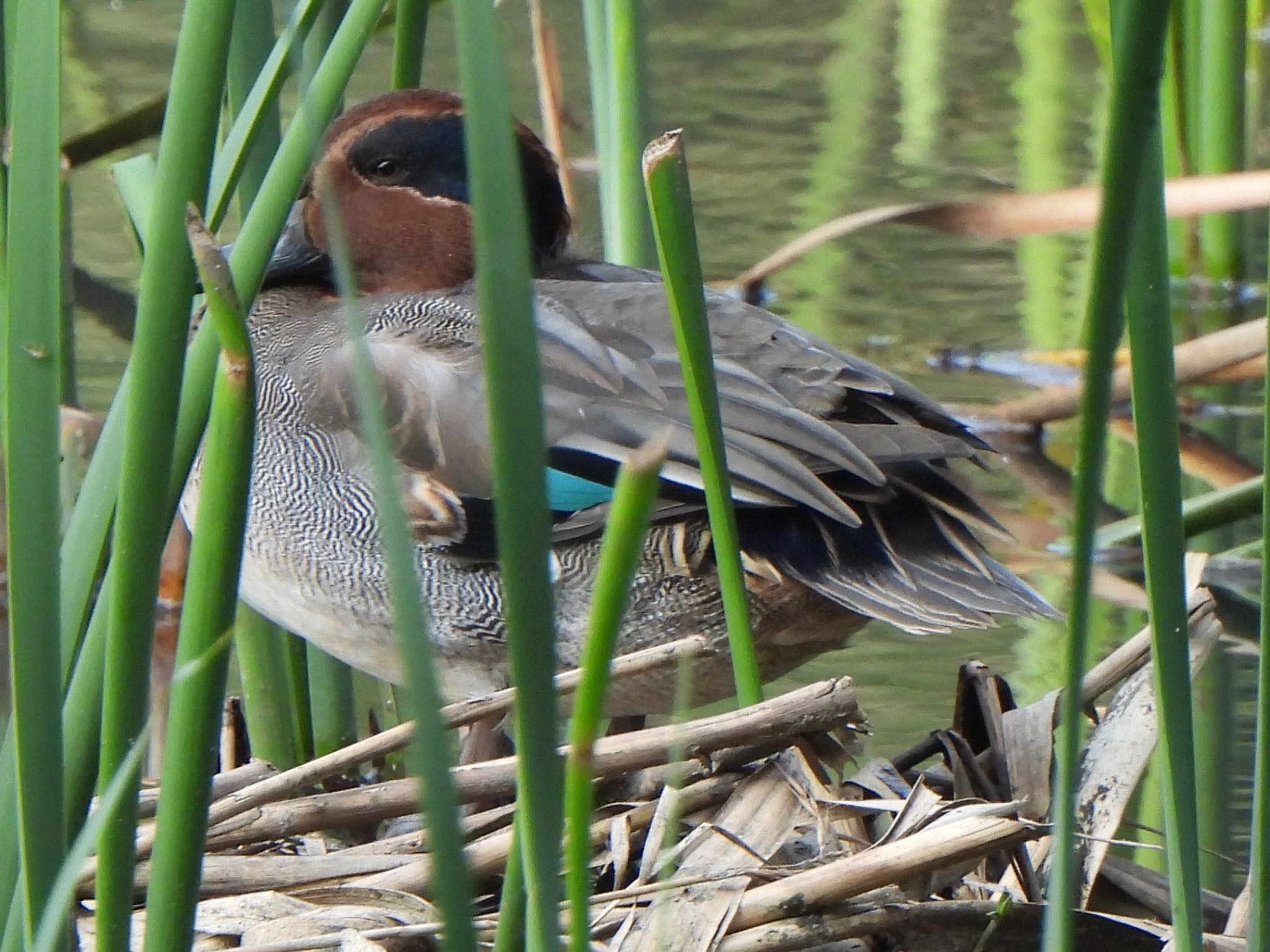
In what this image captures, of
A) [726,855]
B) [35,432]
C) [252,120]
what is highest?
[252,120]

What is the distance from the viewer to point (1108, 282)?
3.04ft

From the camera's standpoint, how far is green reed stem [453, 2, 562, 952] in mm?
864

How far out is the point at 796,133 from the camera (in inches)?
254

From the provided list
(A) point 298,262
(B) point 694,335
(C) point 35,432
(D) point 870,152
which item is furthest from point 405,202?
(D) point 870,152

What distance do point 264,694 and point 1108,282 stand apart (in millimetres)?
2011

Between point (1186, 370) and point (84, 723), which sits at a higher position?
point (1186, 370)

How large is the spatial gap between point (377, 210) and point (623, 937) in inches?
62.2

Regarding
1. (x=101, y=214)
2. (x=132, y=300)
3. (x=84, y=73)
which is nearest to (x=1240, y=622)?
(x=132, y=300)

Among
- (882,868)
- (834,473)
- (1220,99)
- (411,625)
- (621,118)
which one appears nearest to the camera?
(411,625)

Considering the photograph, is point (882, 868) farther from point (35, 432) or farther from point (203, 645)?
point (35, 432)

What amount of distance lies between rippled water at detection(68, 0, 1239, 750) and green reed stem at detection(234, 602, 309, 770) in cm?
95

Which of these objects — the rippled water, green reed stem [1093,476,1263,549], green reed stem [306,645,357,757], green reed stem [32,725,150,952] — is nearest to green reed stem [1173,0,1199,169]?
the rippled water

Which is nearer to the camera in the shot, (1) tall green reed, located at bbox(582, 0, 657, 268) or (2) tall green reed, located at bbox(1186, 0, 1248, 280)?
(1) tall green reed, located at bbox(582, 0, 657, 268)

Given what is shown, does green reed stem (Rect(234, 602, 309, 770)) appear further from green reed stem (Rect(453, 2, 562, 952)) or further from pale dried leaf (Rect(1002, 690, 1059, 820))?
green reed stem (Rect(453, 2, 562, 952))
